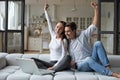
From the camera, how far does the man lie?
3.28m

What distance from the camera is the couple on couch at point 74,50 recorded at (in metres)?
3.33

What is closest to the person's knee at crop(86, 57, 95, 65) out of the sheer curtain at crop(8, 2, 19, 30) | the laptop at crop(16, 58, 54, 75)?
the laptop at crop(16, 58, 54, 75)

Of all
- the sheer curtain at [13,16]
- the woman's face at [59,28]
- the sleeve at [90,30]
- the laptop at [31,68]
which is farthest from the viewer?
A: the sheer curtain at [13,16]

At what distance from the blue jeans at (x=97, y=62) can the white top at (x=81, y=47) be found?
0.12 metres

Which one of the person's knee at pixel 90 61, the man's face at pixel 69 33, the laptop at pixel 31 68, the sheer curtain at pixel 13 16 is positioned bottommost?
the laptop at pixel 31 68

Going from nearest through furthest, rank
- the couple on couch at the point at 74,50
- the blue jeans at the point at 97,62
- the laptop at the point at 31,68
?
the laptop at the point at 31,68 < the blue jeans at the point at 97,62 < the couple on couch at the point at 74,50

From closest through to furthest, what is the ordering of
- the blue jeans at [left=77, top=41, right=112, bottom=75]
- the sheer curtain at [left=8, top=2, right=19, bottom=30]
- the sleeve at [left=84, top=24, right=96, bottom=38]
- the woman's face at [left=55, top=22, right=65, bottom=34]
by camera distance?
the blue jeans at [left=77, top=41, right=112, bottom=75]
the sleeve at [left=84, top=24, right=96, bottom=38]
the woman's face at [left=55, top=22, right=65, bottom=34]
the sheer curtain at [left=8, top=2, right=19, bottom=30]

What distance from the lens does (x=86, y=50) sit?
3.52 m

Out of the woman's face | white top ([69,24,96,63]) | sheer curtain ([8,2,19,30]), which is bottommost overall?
white top ([69,24,96,63])

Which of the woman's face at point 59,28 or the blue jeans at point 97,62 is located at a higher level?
the woman's face at point 59,28

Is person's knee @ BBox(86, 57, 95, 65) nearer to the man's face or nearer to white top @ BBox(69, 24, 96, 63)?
white top @ BBox(69, 24, 96, 63)

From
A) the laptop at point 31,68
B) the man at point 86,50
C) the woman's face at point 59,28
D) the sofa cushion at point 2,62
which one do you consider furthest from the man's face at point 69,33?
the sofa cushion at point 2,62

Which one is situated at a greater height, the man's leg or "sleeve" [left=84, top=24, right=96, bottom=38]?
"sleeve" [left=84, top=24, right=96, bottom=38]

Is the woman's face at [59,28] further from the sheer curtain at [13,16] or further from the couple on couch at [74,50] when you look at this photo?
the sheer curtain at [13,16]
